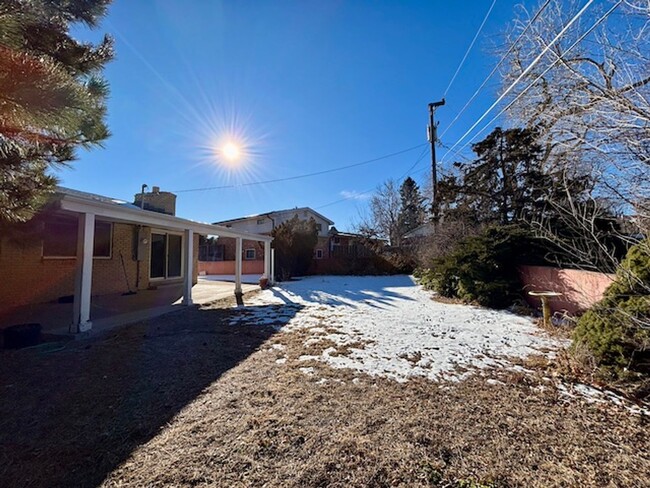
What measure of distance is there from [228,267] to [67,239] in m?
12.0

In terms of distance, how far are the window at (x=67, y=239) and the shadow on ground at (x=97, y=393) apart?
4.27 meters

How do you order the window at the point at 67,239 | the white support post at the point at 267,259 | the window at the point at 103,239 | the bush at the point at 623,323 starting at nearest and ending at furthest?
the bush at the point at 623,323, the window at the point at 67,239, the window at the point at 103,239, the white support post at the point at 267,259

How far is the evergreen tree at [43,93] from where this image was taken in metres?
1.98

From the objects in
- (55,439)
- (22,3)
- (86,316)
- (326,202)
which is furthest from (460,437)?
(326,202)

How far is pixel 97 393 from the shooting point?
116 inches

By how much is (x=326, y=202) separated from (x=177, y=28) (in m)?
24.8

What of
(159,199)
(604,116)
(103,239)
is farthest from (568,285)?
(159,199)

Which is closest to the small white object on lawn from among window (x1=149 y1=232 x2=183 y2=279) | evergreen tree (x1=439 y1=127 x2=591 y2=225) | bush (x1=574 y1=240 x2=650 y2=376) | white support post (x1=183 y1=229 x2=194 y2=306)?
bush (x1=574 y1=240 x2=650 y2=376)

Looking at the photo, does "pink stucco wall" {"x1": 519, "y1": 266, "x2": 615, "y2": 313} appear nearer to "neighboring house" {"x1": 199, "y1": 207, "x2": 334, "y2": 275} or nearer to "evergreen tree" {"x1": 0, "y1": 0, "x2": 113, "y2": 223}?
"evergreen tree" {"x1": 0, "y1": 0, "x2": 113, "y2": 223}

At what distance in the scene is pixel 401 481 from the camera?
1.77 m

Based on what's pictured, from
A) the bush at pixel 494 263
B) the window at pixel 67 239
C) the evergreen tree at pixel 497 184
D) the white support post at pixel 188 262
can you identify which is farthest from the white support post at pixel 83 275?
the evergreen tree at pixel 497 184

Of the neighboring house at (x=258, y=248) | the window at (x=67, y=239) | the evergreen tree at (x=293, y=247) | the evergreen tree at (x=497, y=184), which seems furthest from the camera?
the neighboring house at (x=258, y=248)

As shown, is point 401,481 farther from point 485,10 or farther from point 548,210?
point 548,210

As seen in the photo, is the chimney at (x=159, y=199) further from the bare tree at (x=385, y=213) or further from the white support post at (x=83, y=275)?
the bare tree at (x=385, y=213)
